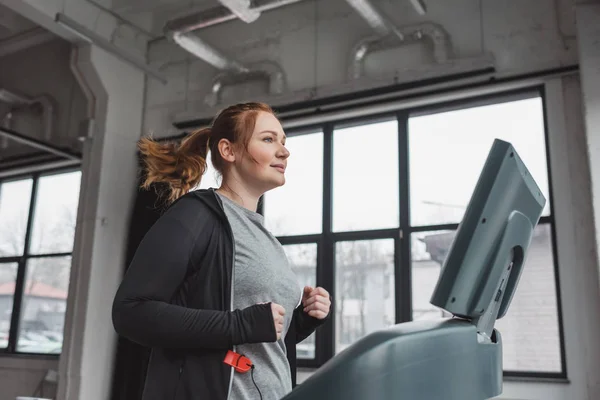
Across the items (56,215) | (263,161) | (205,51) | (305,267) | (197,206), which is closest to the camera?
(197,206)

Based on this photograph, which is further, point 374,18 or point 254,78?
point 254,78

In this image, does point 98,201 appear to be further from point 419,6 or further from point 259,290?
point 259,290

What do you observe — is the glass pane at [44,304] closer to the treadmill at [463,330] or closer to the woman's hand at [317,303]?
the woman's hand at [317,303]

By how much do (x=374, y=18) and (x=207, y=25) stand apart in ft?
3.94

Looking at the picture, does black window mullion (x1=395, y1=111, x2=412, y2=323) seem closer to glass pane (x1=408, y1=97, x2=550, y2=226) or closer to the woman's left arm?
glass pane (x1=408, y1=97, x2=550, y2=226)

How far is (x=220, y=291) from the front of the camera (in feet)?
3.32

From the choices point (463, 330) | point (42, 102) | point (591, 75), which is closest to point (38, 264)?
point (42, 102)

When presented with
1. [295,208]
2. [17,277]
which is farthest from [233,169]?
[17,277]

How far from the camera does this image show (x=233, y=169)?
4.00ft

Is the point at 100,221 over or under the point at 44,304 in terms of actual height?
over

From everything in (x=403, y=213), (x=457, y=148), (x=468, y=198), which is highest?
(x=457, y=148)

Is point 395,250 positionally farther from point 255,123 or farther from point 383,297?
point 255,123

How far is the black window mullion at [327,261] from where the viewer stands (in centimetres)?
442

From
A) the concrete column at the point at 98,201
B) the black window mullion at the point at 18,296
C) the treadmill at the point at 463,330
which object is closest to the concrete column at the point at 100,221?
the concrete column at the point at 98,201
